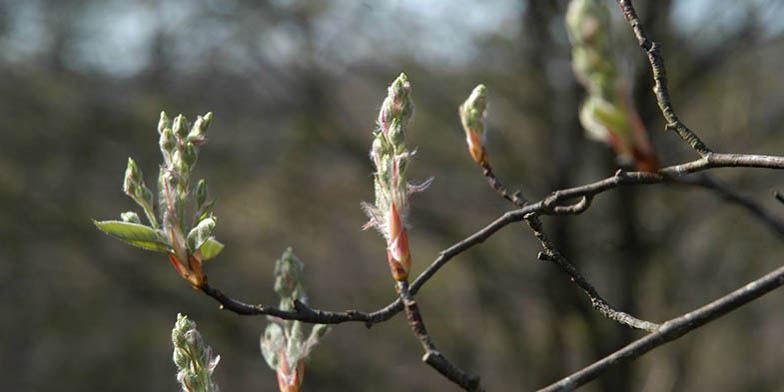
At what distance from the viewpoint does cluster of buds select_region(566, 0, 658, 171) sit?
0.54 metres

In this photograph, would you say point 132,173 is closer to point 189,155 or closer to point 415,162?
point 189,155

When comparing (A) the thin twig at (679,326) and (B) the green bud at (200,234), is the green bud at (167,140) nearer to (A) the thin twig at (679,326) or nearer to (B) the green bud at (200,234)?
(B) the green bud at (200,234)

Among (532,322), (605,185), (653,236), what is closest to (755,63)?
(653,236)

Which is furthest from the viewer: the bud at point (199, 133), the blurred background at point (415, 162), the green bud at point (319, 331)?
the blurred background at point (415, 162)

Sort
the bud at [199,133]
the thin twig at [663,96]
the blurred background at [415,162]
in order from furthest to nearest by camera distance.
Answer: the blurred background at [415,162], the bud at [199,133], the thin twig at [663,96]

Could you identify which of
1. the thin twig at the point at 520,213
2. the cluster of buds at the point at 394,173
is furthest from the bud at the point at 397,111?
the thin twig at the point at 520,213

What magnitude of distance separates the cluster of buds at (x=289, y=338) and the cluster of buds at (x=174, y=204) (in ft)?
0.42

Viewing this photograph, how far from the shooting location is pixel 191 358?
0.93 metres

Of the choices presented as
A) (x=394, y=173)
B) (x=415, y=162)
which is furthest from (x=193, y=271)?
(x=415, y=162)

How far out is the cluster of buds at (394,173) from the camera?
0.86 meters

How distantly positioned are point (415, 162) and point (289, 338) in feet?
17.2

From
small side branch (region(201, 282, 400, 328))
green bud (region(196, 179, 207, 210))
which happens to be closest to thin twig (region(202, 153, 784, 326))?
small side branch (region(201, 282, 400, 328))

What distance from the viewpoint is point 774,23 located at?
4.98 m

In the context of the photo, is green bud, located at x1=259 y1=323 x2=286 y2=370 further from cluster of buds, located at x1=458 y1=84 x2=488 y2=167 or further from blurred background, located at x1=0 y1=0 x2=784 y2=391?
blurred background, located at x1=0 y1=0 x2=784 y2=391
